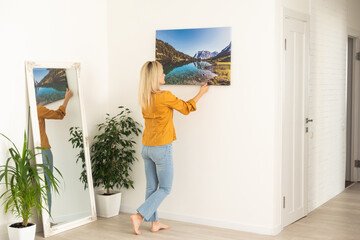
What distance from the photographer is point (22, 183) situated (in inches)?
170

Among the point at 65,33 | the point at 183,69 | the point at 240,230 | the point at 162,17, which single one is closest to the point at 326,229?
the point at 240,230

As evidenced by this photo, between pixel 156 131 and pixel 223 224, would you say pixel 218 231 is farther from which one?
pixel 156 131

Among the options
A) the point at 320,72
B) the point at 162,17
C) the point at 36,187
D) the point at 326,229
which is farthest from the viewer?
the point at 320,72

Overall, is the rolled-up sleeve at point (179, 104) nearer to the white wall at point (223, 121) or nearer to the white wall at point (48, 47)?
the white wall at point (223, 121)

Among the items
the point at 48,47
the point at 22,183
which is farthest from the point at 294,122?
the point at 22,183

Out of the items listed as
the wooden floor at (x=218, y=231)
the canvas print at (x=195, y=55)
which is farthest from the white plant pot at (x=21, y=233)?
the canvas print at (x=195, y=55)

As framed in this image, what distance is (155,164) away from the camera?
4.79 m

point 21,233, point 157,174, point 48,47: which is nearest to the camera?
point 21,233

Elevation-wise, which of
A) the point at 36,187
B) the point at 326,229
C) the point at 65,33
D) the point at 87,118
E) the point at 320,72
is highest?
the point at 65,33

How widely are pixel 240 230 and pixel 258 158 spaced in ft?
2.32

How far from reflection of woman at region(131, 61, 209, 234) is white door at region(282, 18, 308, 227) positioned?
93 centimetres

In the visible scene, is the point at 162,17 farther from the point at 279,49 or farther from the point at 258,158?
the point at 258,158

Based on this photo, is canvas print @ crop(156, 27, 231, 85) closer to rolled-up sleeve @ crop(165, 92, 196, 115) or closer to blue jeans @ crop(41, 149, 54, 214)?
rolled-up sleeve @ crop(165, 92, 196, 115)

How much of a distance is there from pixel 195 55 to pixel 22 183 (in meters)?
1.99
